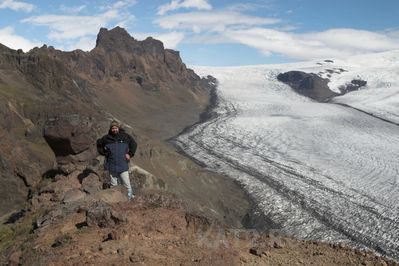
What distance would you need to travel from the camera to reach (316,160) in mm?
48031

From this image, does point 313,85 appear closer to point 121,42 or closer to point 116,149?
point 121,42

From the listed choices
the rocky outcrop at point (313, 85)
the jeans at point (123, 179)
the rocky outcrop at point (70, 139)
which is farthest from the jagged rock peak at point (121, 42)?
the jeans at point (123, 179)

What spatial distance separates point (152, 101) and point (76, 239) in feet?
285

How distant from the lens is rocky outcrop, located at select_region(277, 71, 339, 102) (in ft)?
422

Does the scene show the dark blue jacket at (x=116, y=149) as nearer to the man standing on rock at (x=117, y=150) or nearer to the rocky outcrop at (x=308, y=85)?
the man standing on rock at (x=117, y=150)

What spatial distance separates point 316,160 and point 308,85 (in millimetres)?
89357

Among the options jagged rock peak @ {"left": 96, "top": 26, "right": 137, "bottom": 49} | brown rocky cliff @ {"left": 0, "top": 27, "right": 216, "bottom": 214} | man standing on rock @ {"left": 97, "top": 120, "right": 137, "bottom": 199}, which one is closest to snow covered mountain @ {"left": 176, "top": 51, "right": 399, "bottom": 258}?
brown rocky cliff @ {"left": 0, "top": 27, "right": 216, "bottom": 214}

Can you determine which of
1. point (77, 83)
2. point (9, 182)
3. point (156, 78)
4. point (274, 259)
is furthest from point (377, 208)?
point (156, 78)

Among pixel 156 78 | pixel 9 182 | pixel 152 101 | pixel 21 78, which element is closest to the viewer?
pixel 9 182

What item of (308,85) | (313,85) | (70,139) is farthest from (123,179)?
(308,85)

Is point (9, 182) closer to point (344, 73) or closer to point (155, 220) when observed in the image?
point (155, 220)

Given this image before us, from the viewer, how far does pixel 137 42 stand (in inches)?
4584

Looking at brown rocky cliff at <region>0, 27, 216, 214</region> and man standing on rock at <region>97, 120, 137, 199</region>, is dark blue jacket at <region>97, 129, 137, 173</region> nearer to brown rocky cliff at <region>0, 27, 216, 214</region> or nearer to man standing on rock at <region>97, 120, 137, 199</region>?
man standing on rock at <region>97, 120, 137, 199</region>

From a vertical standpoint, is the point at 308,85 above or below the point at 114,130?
below
